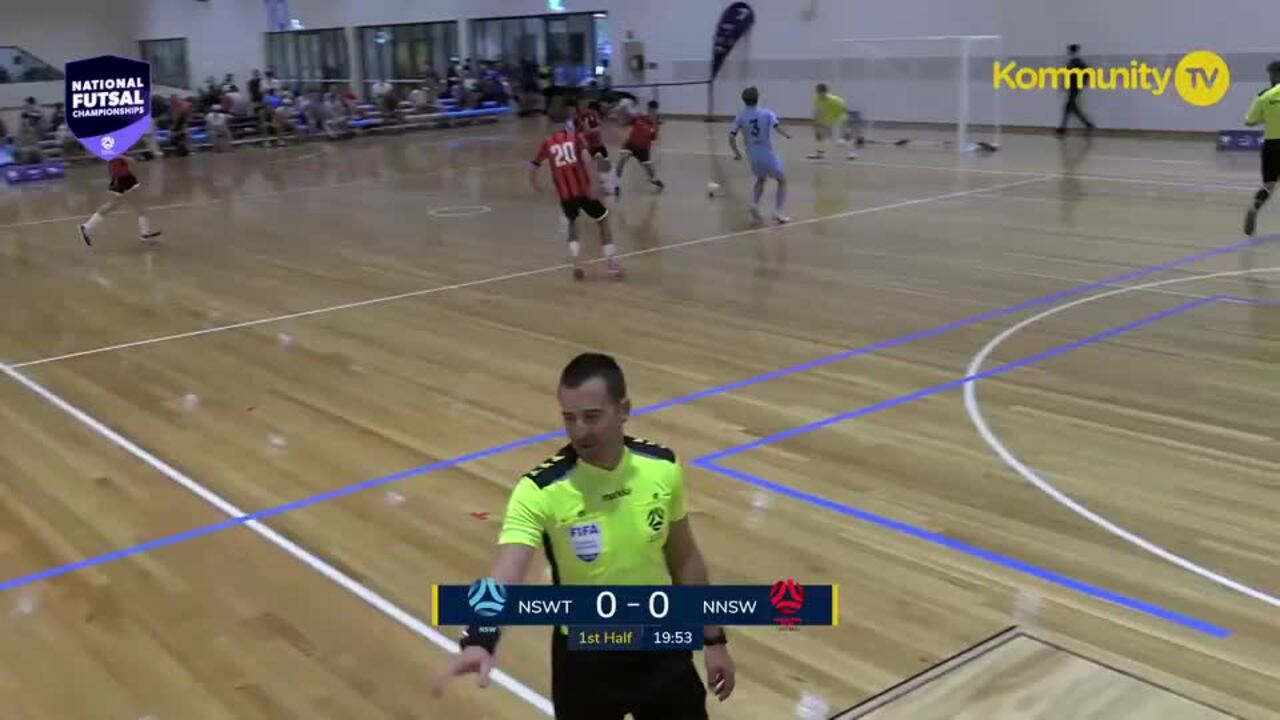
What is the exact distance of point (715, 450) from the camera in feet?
21.3

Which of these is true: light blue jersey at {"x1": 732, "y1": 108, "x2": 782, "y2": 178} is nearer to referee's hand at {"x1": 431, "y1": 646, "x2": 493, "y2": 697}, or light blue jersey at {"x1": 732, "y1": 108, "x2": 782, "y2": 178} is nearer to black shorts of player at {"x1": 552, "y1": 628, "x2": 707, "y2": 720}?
black shorts of player at {"x1": 552, "y1": 628, "x2": 707, "y2": 720}

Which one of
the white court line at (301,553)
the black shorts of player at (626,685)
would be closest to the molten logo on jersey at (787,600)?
the black shorts of player at (626,685)

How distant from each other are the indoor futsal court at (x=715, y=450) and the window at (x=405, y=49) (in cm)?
2453

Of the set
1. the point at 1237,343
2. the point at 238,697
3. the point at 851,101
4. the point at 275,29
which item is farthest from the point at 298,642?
the point at 275,29

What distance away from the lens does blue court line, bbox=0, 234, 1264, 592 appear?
5383 mm

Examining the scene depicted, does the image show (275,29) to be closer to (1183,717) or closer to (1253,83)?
(1253,83)

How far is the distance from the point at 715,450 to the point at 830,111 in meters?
15.7

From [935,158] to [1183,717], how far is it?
17.7 meters

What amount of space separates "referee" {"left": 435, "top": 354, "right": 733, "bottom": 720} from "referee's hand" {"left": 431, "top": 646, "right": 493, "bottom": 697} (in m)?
0.21

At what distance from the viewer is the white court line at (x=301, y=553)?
4.17m

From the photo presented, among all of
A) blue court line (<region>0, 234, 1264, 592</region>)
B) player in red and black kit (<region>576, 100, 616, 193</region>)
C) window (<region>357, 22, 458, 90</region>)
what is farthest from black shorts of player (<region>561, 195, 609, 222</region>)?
window (<region>357, 22, 458, 90</region>)

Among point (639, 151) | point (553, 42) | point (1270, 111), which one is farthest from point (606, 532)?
point (553, 42)

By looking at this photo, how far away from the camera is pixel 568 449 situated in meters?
2.55

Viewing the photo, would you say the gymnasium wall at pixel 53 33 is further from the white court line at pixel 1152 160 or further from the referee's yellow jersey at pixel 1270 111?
the referee's yellow jersey at pixel 1270 111
